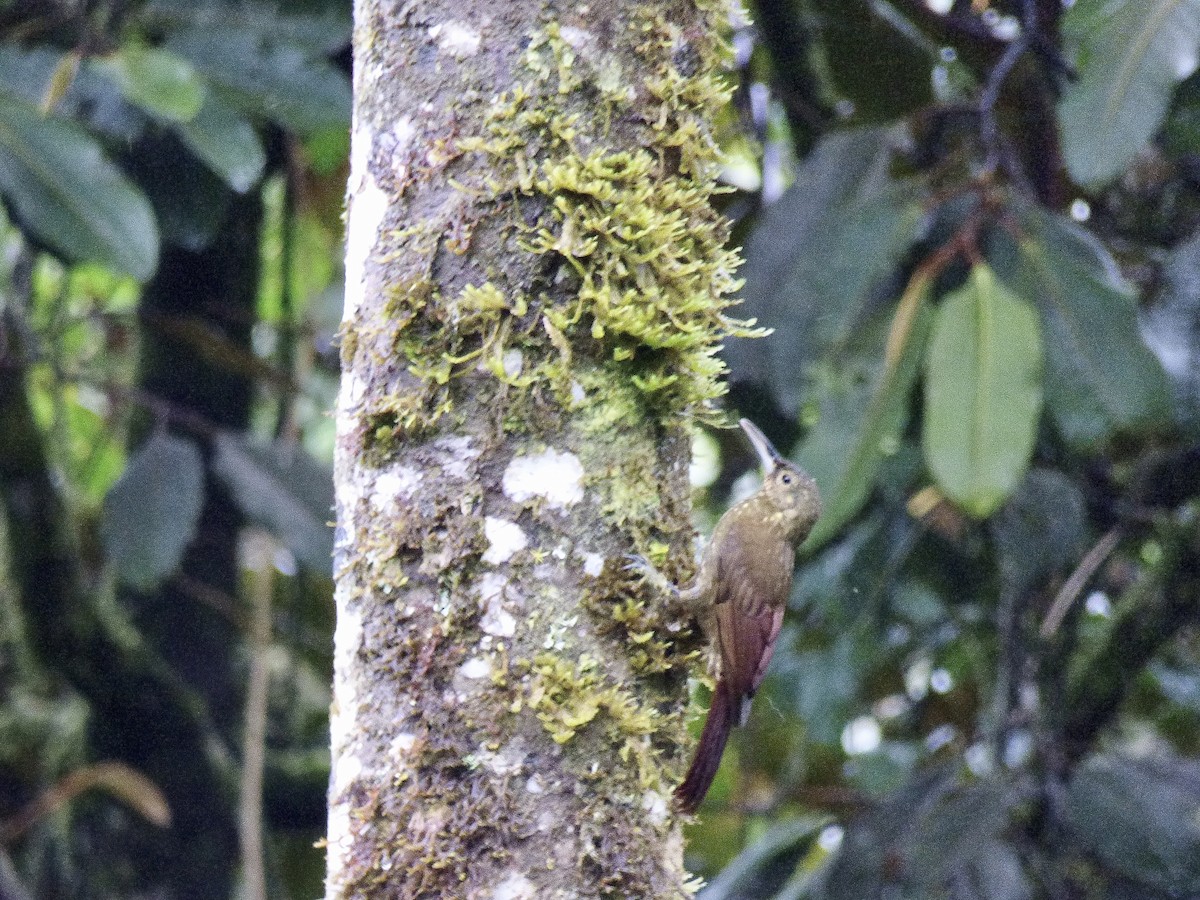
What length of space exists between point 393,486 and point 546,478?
196 millimetres

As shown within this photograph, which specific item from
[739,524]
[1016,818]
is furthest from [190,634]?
[1016,818]

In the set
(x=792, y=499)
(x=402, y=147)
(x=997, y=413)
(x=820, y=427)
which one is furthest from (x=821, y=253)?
(x=402, y=147)

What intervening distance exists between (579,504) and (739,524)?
62.7 inches

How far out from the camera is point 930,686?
559 centimetres

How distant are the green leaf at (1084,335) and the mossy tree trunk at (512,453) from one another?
62.8 inches

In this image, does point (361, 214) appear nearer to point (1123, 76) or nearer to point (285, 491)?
point (1123, 76)

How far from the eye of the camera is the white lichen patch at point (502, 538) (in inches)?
72.9

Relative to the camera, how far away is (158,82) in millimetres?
3250

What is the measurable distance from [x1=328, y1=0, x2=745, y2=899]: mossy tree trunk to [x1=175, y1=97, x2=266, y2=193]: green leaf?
1366 millimetres

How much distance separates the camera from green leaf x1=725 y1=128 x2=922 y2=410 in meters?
3.55

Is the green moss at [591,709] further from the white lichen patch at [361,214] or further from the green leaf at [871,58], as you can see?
the green leaf at [871,58]

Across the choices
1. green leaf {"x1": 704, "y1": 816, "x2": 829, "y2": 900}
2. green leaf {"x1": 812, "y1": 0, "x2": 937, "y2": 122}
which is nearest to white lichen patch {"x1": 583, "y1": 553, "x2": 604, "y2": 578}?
green leaf {"x1": 704, "y1": 816, "x2": 829, "y2": 900}

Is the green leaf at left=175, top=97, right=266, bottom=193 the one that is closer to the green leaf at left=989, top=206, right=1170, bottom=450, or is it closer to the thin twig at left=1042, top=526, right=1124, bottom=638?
the green leaf at left=989, top=206, right=1170, bottom=450

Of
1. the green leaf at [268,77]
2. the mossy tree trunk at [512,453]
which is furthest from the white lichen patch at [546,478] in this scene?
the green leaf at [268,77]
